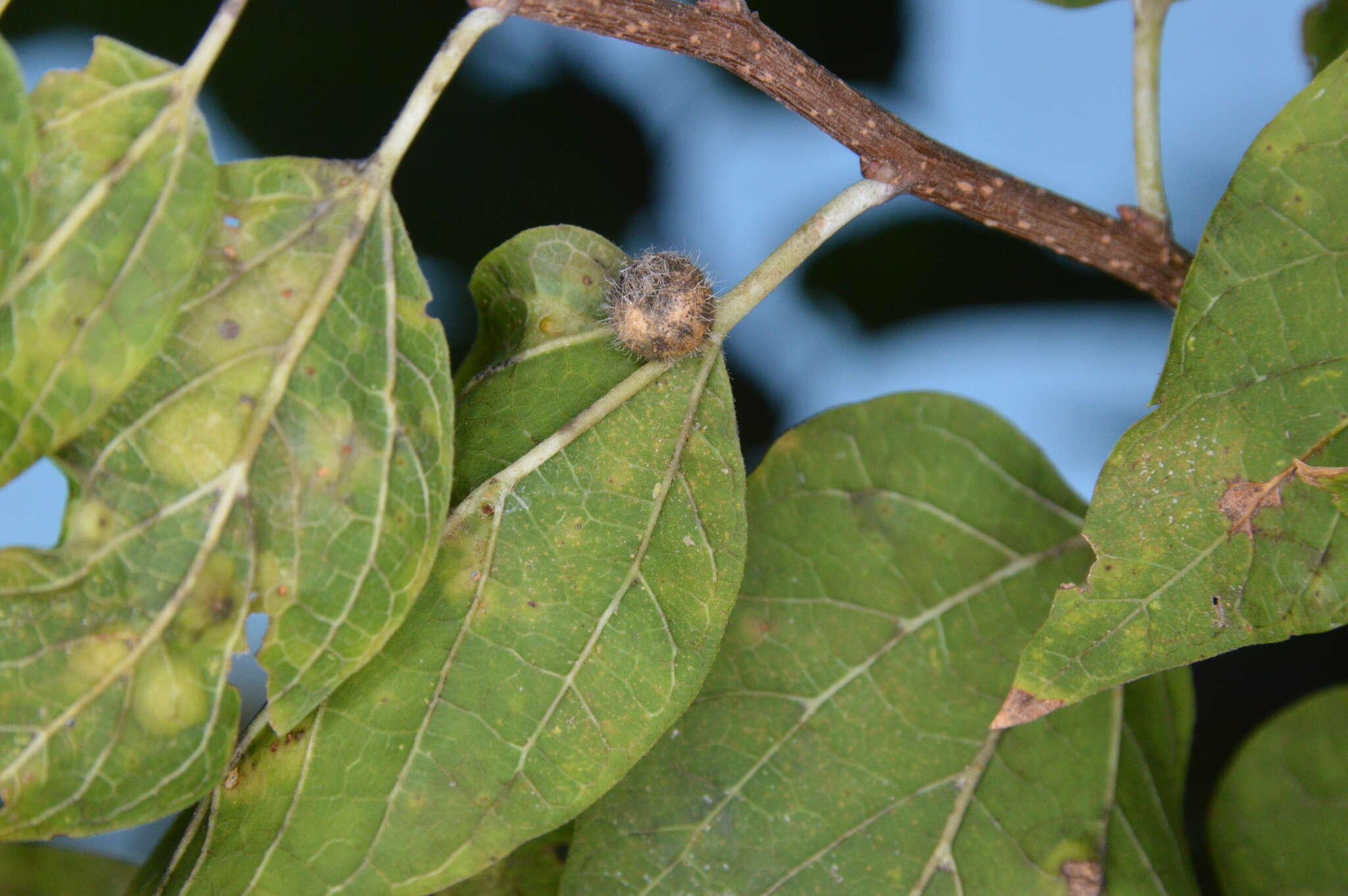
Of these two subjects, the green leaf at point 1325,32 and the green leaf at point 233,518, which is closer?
the green leaf at point 233,518

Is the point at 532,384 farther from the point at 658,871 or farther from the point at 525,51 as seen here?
the point at 525,51

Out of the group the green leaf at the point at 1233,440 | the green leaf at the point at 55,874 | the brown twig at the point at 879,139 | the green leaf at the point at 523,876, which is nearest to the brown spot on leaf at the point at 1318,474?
the green leaf at the point at 1233,440

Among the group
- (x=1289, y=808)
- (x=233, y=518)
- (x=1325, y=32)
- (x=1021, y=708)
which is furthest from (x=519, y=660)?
(x=1325, y=32)

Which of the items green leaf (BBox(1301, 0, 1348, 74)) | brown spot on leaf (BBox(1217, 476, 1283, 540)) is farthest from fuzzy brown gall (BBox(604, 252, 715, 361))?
green leaf (BBox(1301, 0, 1348, 74))

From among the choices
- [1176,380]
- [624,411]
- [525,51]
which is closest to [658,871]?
[624,411]

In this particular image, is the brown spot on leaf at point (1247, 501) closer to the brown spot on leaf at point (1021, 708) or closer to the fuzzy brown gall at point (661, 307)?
the brown spot on leaf at point (1021, 708)

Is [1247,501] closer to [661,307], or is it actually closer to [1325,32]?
[661,307]

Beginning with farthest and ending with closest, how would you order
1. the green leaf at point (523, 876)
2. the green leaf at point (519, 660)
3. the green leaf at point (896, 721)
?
the green leaf at point (523, 876), the green leaf at point (896, 721), the green leaf at point (519, 660)
